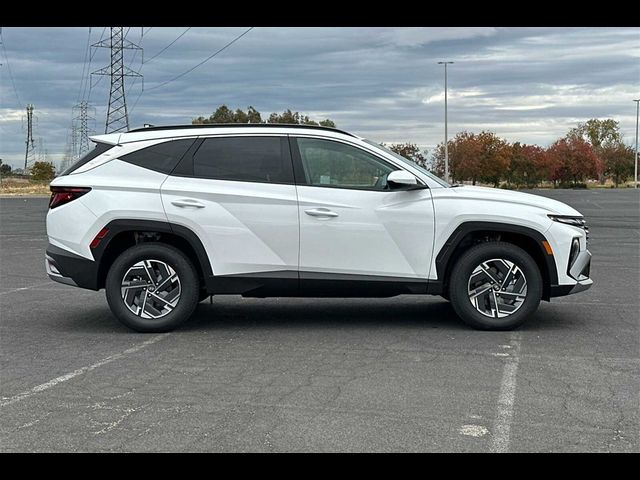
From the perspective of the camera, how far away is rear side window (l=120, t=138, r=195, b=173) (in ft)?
25.0

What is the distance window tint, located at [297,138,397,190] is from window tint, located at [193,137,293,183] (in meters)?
0.19

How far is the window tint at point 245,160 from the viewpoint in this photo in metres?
7.53

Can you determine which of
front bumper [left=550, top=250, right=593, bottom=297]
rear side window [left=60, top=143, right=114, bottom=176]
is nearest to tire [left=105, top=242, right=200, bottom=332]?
rear side window [left=60, top=143, right=114, bottom=176]

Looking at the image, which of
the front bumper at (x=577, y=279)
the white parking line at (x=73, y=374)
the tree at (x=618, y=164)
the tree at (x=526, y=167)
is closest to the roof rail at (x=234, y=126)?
the white parking line at (x=73, y=374)

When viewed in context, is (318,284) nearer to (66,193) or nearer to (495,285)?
(495,285)

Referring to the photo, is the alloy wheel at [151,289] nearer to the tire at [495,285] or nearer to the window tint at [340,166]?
the window tint at [340,166]

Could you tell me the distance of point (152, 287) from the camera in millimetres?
7477

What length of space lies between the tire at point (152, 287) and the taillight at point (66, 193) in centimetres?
71

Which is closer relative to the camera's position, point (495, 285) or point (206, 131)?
point (495, 285)

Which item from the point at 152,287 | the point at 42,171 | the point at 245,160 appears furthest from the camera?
the point at 42,171

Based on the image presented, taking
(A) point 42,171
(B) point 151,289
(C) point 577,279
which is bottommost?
(B) point 151,289

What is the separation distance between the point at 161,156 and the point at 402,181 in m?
2.35

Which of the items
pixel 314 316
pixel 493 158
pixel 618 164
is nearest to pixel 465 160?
pixel 493 158
